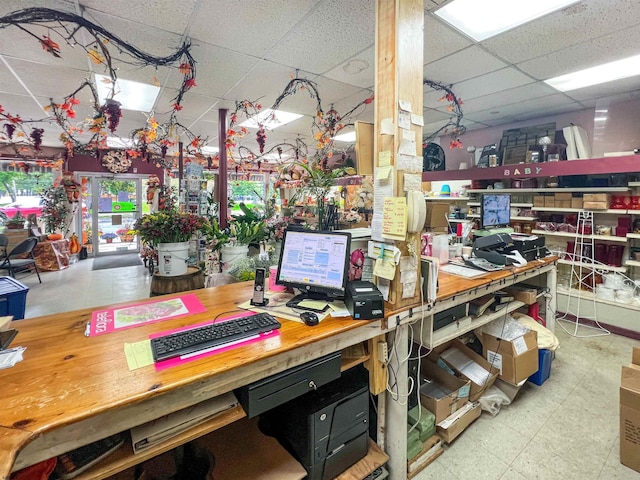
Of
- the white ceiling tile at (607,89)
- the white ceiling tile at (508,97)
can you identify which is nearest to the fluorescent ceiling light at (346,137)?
the white ceiling tile at (508,97)

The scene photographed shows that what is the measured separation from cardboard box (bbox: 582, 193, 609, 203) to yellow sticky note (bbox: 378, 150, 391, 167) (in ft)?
11.9

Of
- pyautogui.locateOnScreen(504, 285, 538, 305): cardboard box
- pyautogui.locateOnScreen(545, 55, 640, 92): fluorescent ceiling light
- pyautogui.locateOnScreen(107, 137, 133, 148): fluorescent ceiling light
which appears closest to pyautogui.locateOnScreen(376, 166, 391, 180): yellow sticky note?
pyautogui.locateOnScreen(504, 285, 538, 305): cardboard box

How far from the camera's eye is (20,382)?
95cm

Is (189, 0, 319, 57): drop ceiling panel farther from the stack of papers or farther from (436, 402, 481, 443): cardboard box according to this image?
(436, 402, 481, 443): cardboard box

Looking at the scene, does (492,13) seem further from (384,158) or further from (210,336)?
(210,336)

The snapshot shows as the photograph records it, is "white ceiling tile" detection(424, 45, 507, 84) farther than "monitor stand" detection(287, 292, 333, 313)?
Yes

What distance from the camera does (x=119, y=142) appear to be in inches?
288

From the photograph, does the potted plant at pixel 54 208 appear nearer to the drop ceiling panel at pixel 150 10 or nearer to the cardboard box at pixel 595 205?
the drop ceiling panel at pixel 150 10

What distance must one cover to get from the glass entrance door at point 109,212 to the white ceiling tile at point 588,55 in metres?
9.16

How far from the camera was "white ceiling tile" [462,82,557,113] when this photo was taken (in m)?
3.65

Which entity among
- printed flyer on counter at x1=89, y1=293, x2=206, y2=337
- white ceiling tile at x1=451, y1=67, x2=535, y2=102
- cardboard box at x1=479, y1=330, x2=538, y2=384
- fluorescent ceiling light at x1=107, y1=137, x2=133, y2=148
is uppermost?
fluorescent ceiling light at x1=107, y1=137, x2=133, y2=148

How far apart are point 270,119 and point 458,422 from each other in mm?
4486

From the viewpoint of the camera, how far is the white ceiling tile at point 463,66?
2.86 metres

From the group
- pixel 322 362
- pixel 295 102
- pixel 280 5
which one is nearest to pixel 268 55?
pixel 280 5
